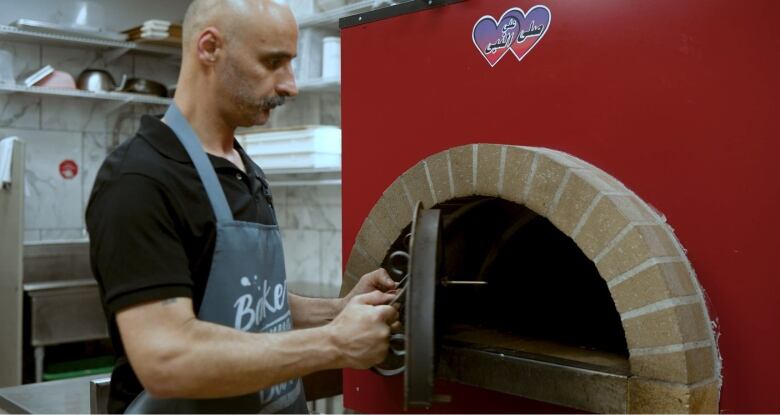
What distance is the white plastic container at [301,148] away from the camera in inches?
155

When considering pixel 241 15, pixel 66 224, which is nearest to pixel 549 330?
pixel 241 15

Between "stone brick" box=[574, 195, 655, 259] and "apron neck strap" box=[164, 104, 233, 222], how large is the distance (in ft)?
2.65

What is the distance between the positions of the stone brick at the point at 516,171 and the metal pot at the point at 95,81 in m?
3.61

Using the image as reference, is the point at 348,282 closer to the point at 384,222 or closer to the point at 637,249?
the point at 384,222

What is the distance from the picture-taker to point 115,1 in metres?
5.28

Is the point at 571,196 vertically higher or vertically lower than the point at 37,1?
lower

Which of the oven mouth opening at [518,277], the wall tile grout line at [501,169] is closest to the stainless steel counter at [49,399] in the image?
the oven mouth opening at [518,277]

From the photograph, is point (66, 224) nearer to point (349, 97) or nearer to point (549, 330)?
point (349, 97)

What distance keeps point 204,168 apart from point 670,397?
3.55ft

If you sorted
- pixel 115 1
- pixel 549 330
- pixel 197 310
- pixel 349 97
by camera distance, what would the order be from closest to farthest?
pixel 197 310, pixel 549 330, pixel 349 97, pixel 115 1

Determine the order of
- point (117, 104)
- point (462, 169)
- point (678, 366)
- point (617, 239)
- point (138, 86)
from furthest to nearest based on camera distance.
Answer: point (117, 104) → point (138, 86) → point (462, 169) → point (617, 239) → point (678, 366)

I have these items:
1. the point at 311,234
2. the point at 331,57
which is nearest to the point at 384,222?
the point at 331,57

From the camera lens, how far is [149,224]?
4.55ft

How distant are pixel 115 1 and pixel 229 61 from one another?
164 inches
